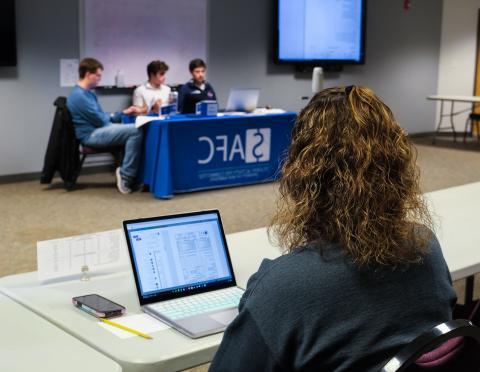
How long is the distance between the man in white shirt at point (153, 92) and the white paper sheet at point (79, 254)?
4.93 meters

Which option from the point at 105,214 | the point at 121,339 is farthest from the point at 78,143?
the point at 121,339

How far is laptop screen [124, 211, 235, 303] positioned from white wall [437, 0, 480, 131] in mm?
9468

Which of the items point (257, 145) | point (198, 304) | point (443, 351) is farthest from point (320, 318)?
point (257, 145)

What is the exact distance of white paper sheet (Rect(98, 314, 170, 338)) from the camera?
5.32 ft

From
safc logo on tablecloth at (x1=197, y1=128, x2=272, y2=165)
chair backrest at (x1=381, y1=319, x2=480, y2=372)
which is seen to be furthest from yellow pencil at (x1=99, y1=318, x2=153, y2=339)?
safc logo on tablecloth at (x1=197, y1=128, x2=272, y2=165)

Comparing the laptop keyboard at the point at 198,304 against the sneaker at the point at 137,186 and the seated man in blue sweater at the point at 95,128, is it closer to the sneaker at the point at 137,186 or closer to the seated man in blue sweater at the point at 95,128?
the seated man in blue sweater at the point at 95,128

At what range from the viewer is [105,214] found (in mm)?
5547

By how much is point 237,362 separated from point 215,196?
5.02 m

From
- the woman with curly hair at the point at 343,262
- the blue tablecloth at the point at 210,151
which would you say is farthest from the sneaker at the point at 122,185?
the woman with curly hair at the point at 343,262

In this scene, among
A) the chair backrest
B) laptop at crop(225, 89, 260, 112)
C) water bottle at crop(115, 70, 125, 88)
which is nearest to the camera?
the chair backrest

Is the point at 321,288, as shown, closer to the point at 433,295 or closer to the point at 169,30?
the point at 433,295

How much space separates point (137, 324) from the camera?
1674 millimetres

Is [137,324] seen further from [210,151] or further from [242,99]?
[242,99]

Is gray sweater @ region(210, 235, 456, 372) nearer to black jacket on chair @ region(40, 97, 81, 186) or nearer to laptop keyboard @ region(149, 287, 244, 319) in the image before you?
laptop keyboard @ region(149, 287, 244, 319)
